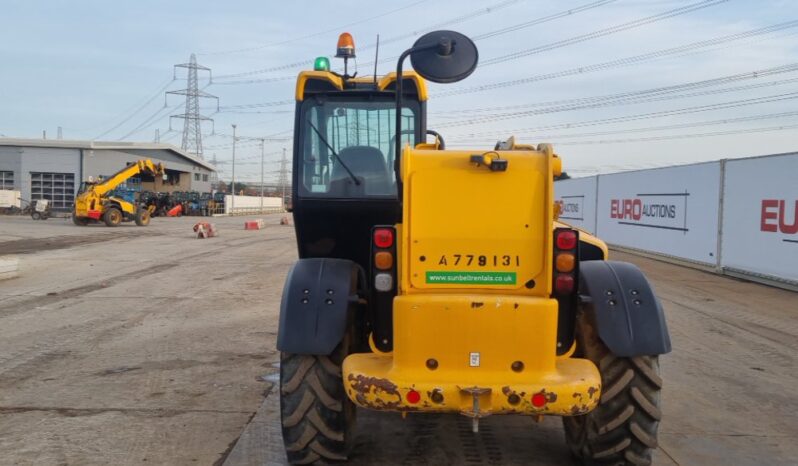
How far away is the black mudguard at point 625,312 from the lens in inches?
156

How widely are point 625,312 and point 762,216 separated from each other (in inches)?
460

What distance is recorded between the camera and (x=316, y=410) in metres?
4.15

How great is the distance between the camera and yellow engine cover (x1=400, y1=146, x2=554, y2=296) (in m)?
3.80

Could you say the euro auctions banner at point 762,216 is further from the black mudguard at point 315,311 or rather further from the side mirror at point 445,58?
the black mudguard at point 315,311

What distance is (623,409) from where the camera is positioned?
159 inches

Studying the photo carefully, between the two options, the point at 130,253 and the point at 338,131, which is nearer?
the point at 338,131

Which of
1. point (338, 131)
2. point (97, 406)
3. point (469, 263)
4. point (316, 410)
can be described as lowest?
point (97, 406)

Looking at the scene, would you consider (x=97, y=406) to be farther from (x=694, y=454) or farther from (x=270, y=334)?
(x=694, y=454)

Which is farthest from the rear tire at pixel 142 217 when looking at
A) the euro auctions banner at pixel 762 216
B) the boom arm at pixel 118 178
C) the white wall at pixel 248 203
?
the euro auctions banner at pixel 762 216

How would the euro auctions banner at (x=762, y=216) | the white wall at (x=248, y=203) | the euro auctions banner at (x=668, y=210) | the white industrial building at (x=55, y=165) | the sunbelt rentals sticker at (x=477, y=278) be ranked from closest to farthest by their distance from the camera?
the sunbelt rentals sticker at (x=477, y=278), the euro auctions banner at (x=762, y=216), the euro auctions banner at (x=668, y=210), the white industrial building at (x=55, y=165), the white wall at (x=248, y=203)

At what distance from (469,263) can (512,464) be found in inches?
60.7

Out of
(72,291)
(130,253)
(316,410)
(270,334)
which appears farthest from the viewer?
(130,253)

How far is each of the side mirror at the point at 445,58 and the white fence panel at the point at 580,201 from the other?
2123 centimetres

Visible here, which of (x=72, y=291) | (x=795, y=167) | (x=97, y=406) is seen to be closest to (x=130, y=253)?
(x=72, y=291)
